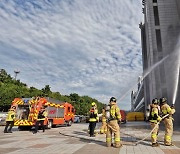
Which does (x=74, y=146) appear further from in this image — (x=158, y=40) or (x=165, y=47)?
(x=158, y=40)

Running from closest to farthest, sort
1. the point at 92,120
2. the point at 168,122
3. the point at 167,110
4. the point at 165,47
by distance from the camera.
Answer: the point at 168,122
the point at 167,110
the point at 92,120
the point at 165,47

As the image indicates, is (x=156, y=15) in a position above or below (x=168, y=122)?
above

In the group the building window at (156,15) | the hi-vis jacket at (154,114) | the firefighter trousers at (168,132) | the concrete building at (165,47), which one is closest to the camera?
the firefighter trousers at (168,132)

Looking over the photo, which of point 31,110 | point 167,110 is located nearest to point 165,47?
point 31,110

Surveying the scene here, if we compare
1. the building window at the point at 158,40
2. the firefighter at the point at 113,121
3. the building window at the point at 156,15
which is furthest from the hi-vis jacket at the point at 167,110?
the building window at the point at 156,15

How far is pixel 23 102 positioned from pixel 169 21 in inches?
1266

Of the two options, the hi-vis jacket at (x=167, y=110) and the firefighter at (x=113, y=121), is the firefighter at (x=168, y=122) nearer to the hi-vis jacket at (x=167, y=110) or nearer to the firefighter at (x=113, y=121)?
the hi-vis jacket at (x=167, y=110)

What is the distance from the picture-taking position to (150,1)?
4597 centimetres

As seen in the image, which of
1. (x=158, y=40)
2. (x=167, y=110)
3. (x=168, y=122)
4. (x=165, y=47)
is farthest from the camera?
(x=158, y=40)

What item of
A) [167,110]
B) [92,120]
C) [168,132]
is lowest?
[168,132]

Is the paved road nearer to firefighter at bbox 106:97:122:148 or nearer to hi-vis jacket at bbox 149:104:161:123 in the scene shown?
firefighter at bbox 106:97:122:148

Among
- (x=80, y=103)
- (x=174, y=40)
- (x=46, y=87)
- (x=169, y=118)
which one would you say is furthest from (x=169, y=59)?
(x=80, y=103)

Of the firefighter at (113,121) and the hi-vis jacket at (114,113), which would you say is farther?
the hi-vis jacket at (114,113)

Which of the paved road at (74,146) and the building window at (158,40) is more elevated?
the building window at (158,40)
